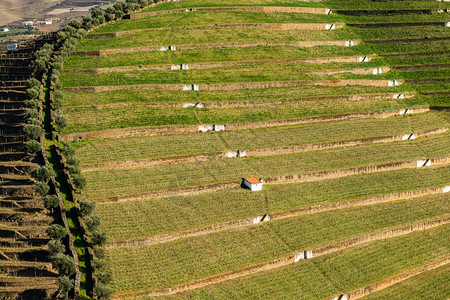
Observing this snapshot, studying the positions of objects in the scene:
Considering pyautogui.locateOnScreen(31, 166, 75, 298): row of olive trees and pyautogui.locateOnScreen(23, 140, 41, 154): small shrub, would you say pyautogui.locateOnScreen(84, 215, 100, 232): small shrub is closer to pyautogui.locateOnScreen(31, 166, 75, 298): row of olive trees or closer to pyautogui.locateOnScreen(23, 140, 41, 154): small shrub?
pyautogui.locateOnScreen(31, 166, 75, 298): row of olive trees

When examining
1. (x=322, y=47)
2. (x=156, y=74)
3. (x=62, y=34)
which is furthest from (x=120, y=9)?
(x=322, y=47)

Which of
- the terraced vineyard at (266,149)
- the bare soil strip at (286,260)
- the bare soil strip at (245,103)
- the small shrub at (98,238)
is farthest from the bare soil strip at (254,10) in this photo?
the small shrub at (98,238)

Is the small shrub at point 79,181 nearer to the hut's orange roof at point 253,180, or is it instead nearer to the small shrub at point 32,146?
the small shrub at point 32,146

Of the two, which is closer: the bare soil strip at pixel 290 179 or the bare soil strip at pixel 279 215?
the bare soil strip at pixel 279 215

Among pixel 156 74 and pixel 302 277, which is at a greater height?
pixel 156 74

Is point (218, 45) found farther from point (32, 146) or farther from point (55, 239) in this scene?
point (55, 239)

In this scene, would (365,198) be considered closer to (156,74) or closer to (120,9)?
(156,74)
